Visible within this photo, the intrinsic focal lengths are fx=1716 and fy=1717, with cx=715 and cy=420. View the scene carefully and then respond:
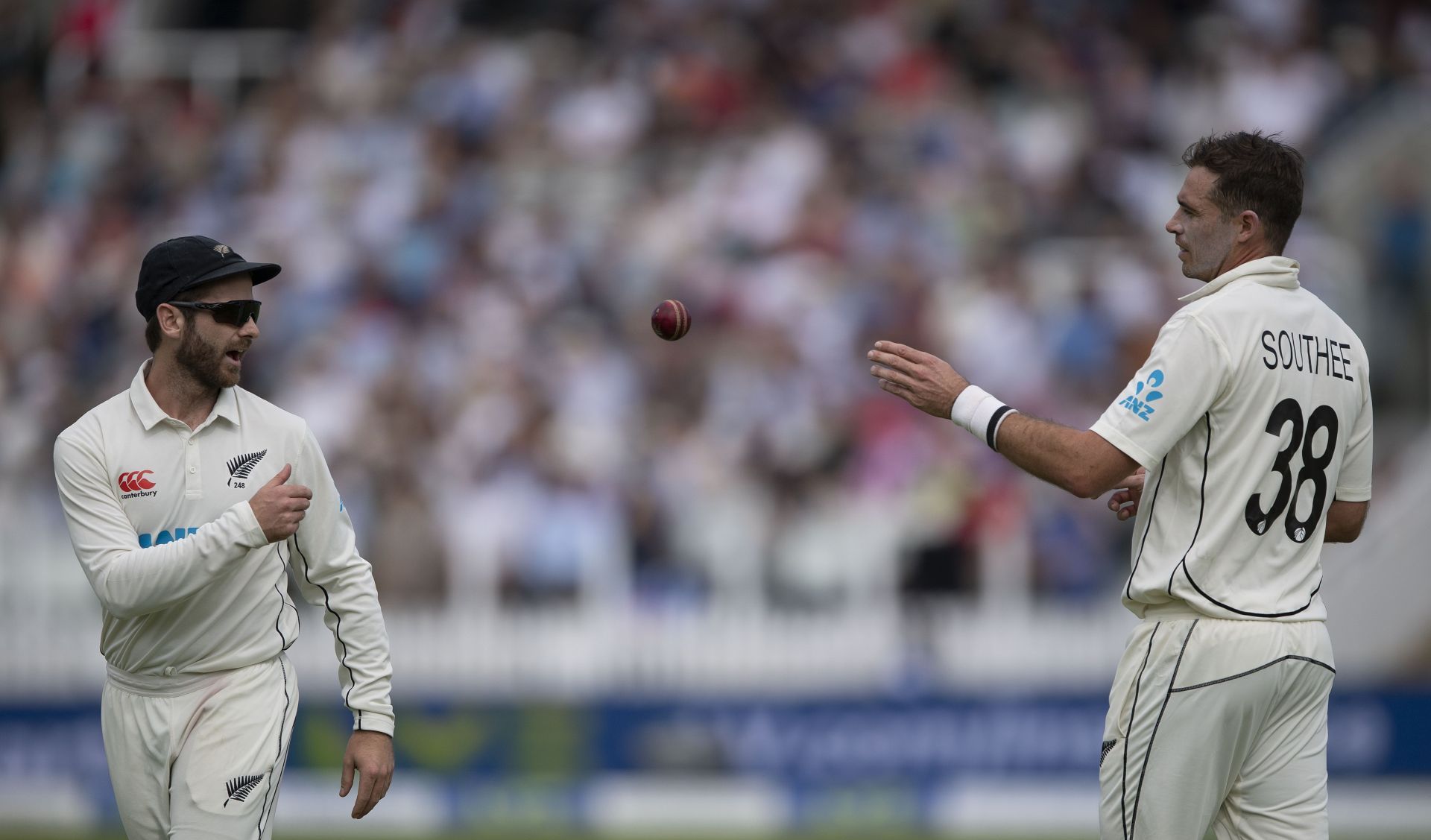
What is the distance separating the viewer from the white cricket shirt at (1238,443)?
4.65 metres

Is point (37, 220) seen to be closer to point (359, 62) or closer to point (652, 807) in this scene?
point (359, 62)

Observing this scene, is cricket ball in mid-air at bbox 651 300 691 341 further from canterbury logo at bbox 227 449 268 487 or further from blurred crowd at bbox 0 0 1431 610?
blurred crowd at bbox 0 0 1431 610

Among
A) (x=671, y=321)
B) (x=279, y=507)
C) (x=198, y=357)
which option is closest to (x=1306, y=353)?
(x=671, y=321)

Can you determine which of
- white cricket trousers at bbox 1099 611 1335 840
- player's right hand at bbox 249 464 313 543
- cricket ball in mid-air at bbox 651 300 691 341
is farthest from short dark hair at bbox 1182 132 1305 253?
player's right hand at bbox 249 464 313 543

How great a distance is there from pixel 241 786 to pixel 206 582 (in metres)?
0.62

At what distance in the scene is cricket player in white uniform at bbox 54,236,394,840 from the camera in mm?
4988

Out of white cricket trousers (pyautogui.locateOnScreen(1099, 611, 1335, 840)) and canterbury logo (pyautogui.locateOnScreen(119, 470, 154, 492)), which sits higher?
canterbury logo (pyautogui.locateOnScreen(119, 470, 154, 492))

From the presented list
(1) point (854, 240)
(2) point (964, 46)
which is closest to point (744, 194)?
(1) point (854, 240)

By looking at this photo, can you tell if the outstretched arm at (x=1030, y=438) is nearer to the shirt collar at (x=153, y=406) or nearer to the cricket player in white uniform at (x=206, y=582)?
the cricket player in white uniform at (x=206, y=582)

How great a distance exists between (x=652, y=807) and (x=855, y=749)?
61.0 inches

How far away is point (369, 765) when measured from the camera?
5.09 meters

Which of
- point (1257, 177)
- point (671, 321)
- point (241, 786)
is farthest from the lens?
point (671, 321)

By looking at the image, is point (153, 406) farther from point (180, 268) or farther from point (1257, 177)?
point (1257, 177)

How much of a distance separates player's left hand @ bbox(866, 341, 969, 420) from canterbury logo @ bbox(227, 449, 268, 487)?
74.1 inches
